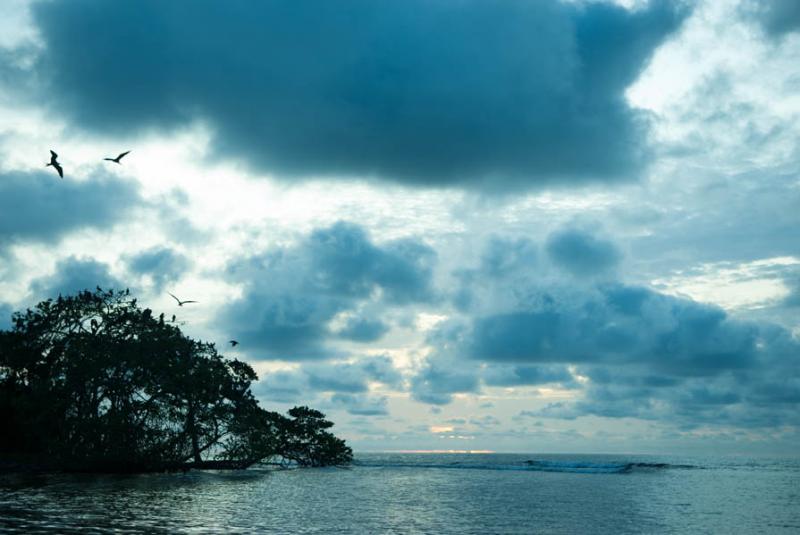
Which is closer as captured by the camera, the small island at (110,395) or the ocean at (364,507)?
the ocean at (364,507)

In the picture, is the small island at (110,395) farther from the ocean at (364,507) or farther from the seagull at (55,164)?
the seagull at (55,164)

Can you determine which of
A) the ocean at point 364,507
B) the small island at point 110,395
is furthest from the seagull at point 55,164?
the small island at point 110,395

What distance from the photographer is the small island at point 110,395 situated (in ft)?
178

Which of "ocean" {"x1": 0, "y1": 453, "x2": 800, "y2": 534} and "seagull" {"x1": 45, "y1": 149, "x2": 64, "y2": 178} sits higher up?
"seagull" {"x1": 45, "y1": 149, "x2": 64, "y2": 178}

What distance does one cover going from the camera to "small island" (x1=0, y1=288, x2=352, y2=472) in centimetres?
5428

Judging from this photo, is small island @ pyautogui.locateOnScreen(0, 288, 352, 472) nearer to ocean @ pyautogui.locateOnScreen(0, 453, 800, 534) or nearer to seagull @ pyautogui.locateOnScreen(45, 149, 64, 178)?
ocean @ pyautogui.locateOnScreen(0, 453, 800, 534)

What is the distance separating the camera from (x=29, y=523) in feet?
79.5

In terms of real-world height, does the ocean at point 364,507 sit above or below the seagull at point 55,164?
below

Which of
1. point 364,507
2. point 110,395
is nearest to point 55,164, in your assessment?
point 364,507

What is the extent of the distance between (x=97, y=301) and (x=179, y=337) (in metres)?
7.72

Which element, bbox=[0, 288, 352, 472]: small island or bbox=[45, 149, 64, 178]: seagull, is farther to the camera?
bbox=[0, 288, 352, 472]: small island

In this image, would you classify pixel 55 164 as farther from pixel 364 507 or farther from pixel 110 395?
pixel 110 395

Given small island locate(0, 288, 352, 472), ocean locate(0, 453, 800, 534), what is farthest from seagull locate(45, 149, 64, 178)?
small island locate(0, 288, 352, 472)

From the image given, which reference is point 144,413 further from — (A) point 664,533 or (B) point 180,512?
(A) point 664,533
